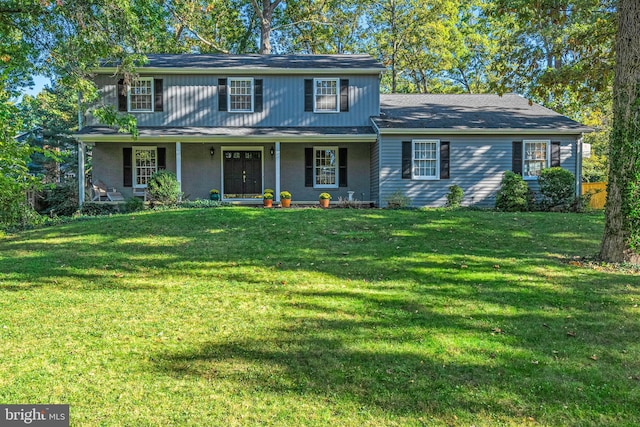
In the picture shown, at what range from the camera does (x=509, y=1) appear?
11.0 metres

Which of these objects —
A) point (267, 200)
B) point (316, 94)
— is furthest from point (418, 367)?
point (316, 94)

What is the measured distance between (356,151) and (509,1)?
830cm

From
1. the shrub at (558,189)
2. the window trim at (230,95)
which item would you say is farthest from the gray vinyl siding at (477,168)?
the window trim at (230,95)

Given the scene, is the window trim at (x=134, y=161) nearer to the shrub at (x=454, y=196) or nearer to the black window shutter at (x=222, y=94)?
the black window shutter at (x=222, y=94)

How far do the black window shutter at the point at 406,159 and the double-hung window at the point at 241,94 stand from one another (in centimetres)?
605

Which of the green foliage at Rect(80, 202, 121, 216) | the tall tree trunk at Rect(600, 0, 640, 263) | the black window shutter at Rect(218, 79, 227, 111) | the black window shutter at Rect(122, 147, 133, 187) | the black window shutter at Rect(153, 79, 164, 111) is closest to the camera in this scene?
Result: the tall tree trunk at Rect(600, 0, 640, 263)

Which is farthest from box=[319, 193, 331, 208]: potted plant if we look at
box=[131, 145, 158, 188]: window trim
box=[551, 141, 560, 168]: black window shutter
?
box=[551, 141, 560, 168]: black window shutter

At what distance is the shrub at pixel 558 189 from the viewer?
15.6m

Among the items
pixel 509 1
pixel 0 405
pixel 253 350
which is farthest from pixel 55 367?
pixel 509 1

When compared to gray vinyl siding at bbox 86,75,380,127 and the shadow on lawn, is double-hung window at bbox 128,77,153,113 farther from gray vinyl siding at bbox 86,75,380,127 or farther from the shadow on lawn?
the shadow on lawn

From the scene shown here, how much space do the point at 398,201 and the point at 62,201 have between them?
43.2 ft

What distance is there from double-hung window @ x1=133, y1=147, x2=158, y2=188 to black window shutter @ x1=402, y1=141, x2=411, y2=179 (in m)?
9.36

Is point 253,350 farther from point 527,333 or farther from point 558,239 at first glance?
point 558,239
